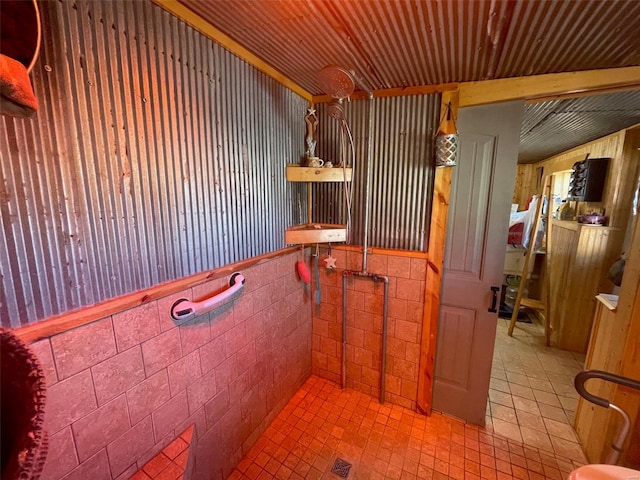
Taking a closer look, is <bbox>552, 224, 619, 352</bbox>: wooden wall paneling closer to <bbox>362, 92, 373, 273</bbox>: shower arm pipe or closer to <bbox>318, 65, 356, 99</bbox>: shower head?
<bbox>362, 92, 373, 273</bbox>: shower arm pipe

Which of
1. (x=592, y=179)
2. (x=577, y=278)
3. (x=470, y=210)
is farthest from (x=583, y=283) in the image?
(x=470, y=210)

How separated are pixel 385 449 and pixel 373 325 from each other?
770 millimetres

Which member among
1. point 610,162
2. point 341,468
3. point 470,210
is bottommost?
point 341,468

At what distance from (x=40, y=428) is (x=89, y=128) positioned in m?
0.86

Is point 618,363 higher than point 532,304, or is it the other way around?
Answer: point 618,363

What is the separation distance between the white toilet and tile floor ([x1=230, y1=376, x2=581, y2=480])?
70cm

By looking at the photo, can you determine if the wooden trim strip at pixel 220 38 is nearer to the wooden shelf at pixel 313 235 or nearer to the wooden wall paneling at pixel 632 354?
the wooden shelf at pixel 313 235

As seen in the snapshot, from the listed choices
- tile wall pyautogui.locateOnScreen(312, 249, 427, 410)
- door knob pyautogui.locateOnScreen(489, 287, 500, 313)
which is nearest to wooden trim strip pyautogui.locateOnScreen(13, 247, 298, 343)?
tile wall pyautogui.locateOnScreen(312, 249, 427, 410)

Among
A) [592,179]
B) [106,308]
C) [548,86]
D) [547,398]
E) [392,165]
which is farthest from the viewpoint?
[592,179]

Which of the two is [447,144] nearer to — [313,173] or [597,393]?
[313,173]

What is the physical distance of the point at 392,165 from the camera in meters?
1.85

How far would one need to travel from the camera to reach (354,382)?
221cm

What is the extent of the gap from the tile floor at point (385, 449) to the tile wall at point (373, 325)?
208mm

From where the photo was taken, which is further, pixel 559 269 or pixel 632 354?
pixel 559 269
